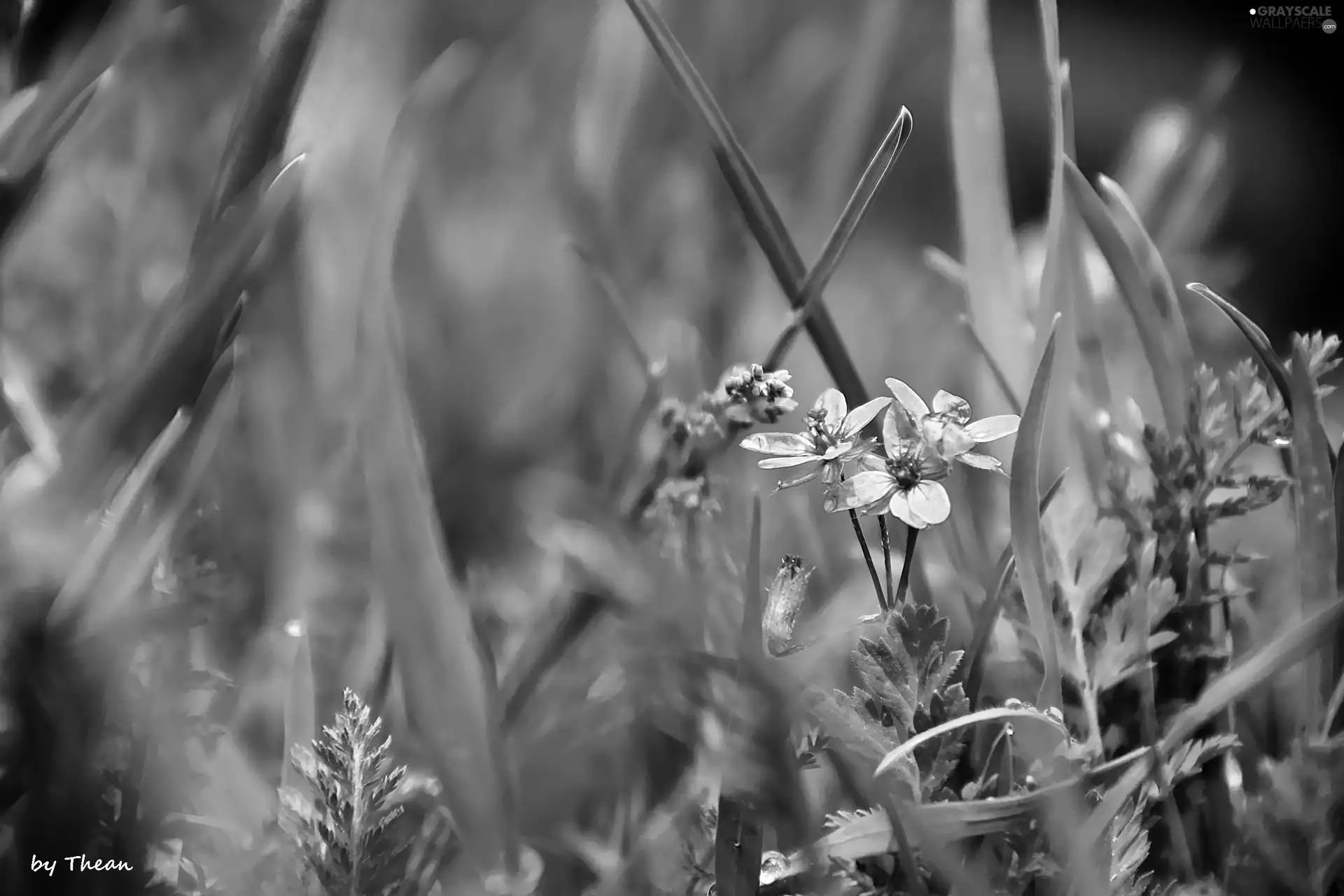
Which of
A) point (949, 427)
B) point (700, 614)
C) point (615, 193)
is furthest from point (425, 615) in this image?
point (615, 193)

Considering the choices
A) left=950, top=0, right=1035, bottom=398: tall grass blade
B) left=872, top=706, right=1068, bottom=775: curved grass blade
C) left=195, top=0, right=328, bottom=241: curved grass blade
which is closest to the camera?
left=872, top=706, right=1068, bottom=775: curved grass blade

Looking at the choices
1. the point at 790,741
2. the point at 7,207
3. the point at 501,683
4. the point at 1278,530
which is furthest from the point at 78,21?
the point at 1278,530

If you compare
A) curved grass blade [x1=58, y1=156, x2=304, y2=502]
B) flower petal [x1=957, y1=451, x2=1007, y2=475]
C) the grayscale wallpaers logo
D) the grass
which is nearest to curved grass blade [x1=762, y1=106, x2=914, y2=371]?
the grass

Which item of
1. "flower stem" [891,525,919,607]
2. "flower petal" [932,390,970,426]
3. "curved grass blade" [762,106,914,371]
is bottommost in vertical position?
Result: "flower stem" [891,525,919,607]

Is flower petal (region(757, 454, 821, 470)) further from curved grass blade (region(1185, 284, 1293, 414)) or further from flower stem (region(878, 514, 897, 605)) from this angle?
curved grass blade (region(1185, 284, 1293, 414))

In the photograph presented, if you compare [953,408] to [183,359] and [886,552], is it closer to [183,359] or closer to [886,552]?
[886,552]
